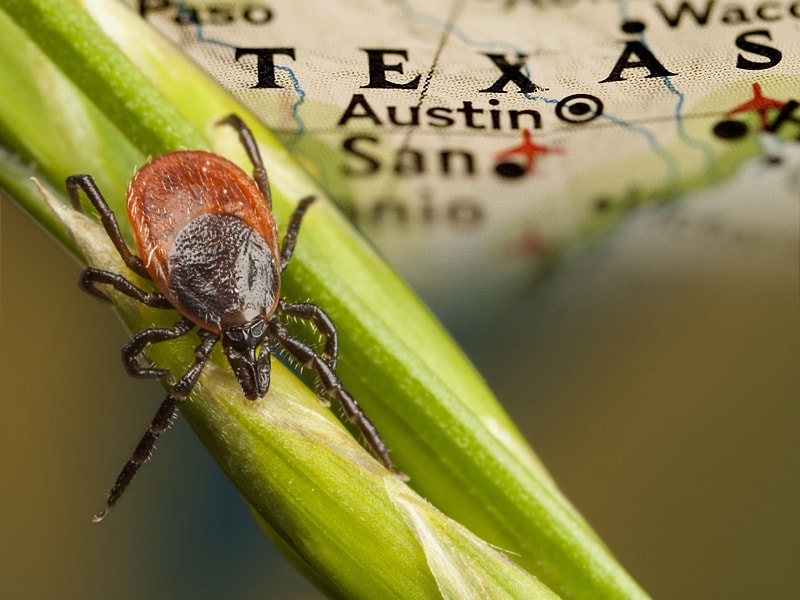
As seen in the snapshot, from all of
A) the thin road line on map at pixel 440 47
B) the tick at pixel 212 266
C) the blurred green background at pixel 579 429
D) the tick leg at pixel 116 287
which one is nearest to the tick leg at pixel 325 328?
the tick at pixel 212 266

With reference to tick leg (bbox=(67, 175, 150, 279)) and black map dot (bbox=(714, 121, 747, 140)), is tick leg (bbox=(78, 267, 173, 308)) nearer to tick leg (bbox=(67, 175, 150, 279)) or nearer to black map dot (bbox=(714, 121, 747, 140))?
tick leg (bbox=(67, 175, 150, 279))

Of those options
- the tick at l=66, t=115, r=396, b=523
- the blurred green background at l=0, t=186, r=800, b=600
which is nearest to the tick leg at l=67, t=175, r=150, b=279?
the tick at l=66, t=115, r=396, b=523

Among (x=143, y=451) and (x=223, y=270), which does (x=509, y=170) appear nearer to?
(x=223, y=270)

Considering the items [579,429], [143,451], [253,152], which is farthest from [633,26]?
[579,429]

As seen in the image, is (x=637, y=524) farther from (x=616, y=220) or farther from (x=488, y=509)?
(x=488, y=509)

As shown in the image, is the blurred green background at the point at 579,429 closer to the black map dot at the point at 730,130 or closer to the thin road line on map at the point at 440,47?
the black map dot at the point at 730,130

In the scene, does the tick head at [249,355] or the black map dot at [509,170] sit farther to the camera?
the black map dot at [509,170]

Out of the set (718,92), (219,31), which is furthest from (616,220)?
(219,31)
